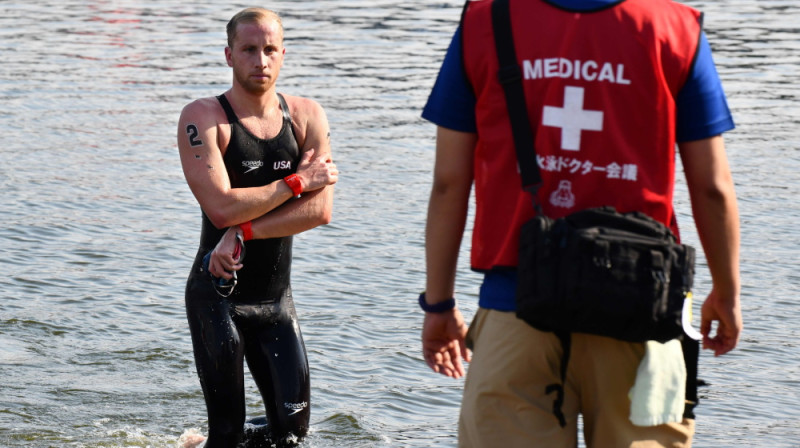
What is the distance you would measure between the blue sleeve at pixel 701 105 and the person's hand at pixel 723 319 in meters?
0.49

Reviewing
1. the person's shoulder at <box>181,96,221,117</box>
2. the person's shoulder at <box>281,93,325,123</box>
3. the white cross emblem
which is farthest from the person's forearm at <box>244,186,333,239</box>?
the white cross emblem

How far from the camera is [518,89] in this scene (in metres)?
3.49

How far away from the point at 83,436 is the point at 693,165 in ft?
14.0

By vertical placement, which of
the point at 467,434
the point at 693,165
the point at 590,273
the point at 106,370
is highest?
the point at 693,165

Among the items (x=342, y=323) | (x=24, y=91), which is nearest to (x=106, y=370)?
(x=342, y=323)

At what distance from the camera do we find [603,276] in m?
3.37

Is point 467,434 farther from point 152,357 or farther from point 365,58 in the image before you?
point 365,58

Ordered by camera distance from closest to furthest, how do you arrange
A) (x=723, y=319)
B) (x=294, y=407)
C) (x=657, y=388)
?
(x=657, y=388), (x=723, y=319), (x=294, y=407)

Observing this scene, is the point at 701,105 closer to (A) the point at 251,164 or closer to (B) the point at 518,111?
(B) the point at 518,111

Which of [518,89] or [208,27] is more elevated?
[518,89]

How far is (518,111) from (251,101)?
2.34 meters

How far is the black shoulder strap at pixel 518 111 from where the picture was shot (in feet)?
11.4

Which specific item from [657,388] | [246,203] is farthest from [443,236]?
[246,203]

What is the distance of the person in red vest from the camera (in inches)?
136
